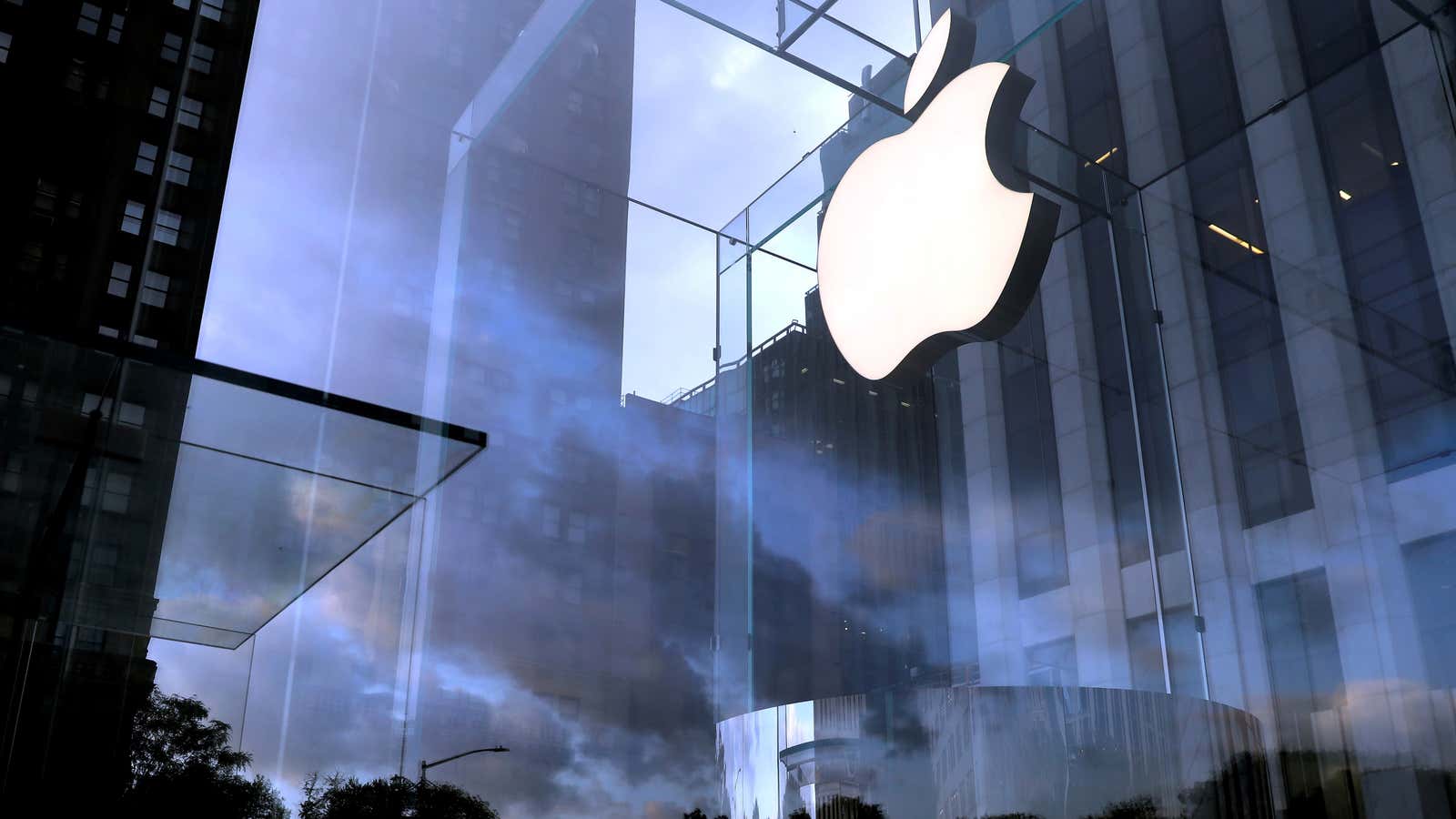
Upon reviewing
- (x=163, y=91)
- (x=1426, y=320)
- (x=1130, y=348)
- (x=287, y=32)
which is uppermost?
(x=287, y=32)

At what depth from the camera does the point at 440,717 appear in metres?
4.49

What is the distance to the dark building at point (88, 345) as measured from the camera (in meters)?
2.22

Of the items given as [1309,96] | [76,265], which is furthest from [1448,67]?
[76,265]

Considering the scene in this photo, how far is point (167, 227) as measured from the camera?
3.18 metres

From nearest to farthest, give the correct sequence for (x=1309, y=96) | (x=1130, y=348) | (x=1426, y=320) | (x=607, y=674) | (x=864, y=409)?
(x=1426, y=320) < (x=1309, y=96) < (x=1130, y=348) < (x=864, y=409) < (x=607, y=674)

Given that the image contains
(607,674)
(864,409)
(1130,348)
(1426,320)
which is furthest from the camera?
(607,674)

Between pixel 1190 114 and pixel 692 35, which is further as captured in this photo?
pixel 692 35

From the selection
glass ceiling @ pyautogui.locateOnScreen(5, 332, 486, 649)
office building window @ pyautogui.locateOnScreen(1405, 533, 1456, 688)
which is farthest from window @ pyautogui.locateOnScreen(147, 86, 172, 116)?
office building window @ pyautogui.locateOnScreen(1405, 533, 1456, 688)

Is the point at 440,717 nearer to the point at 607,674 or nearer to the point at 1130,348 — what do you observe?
the point at 607,674

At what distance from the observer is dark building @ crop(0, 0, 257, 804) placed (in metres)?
2.22

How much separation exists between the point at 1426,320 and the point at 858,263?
5.94ft

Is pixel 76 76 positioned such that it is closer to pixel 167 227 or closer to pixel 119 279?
pixel 167 227

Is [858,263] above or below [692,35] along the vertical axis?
below

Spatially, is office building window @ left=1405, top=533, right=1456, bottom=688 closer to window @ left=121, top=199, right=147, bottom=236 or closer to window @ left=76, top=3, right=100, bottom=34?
window @ left=121, top=199, right=147, bottom=236
